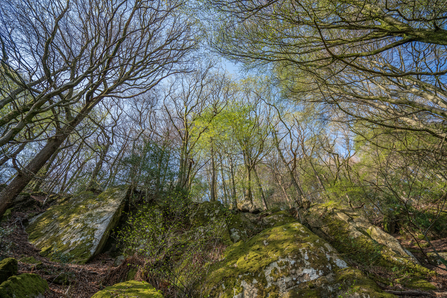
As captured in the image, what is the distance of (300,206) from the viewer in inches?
221

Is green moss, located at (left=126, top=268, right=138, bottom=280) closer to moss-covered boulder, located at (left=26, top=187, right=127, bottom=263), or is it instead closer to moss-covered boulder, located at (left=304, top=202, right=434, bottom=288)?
moss-covered boulder, located at (left=26, top=187, right=127, bottom=263)

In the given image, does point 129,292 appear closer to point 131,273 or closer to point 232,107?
point 131,273

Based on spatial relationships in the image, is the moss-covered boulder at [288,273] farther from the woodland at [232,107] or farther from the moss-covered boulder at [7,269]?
the moss-covered boulder at [7,269]

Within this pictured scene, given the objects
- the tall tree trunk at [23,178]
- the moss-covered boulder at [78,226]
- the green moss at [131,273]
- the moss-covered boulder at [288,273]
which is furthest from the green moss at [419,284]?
the tall tree trunk at [23,178]

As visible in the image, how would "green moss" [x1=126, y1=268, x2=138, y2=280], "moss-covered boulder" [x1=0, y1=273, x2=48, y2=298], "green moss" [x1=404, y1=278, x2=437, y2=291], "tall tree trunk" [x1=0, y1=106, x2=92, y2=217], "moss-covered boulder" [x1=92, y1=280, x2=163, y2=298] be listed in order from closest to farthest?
"moss-covered boulder" [x1=0, y1=273, x2=48, y2=298], "moss-covered boulder" [x1=92, y1=280, x2=163, y2=298], "green moss" [x1=404, y1=278, x2=437, y2=291], "green moss" [x1=126, y1=268, x2=138, y2=280], "tall tree trunk" [x1=0, y1=106, x2=92, y2=217]

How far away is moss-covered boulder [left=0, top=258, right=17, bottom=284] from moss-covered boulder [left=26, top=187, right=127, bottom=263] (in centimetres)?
213

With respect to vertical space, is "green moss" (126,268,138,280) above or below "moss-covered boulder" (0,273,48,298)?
above

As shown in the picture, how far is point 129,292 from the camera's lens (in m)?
2.21

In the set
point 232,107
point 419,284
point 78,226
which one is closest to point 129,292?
point 419,284

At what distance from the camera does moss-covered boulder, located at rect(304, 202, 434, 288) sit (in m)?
3.15

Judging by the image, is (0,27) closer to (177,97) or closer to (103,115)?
(177,97)

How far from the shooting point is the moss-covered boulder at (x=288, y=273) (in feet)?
7.14

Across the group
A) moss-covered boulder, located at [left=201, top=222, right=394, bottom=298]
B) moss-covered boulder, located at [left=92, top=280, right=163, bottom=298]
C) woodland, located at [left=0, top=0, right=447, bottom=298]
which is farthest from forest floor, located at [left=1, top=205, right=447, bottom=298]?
moss-covered boulder, located at [left=201, top=222, right=394, bottom=298]

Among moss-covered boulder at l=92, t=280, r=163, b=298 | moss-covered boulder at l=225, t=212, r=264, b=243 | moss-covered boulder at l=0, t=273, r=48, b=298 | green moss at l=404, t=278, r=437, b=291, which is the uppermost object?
moss-covered boulder at l=225, t=212, r=264, b=243
